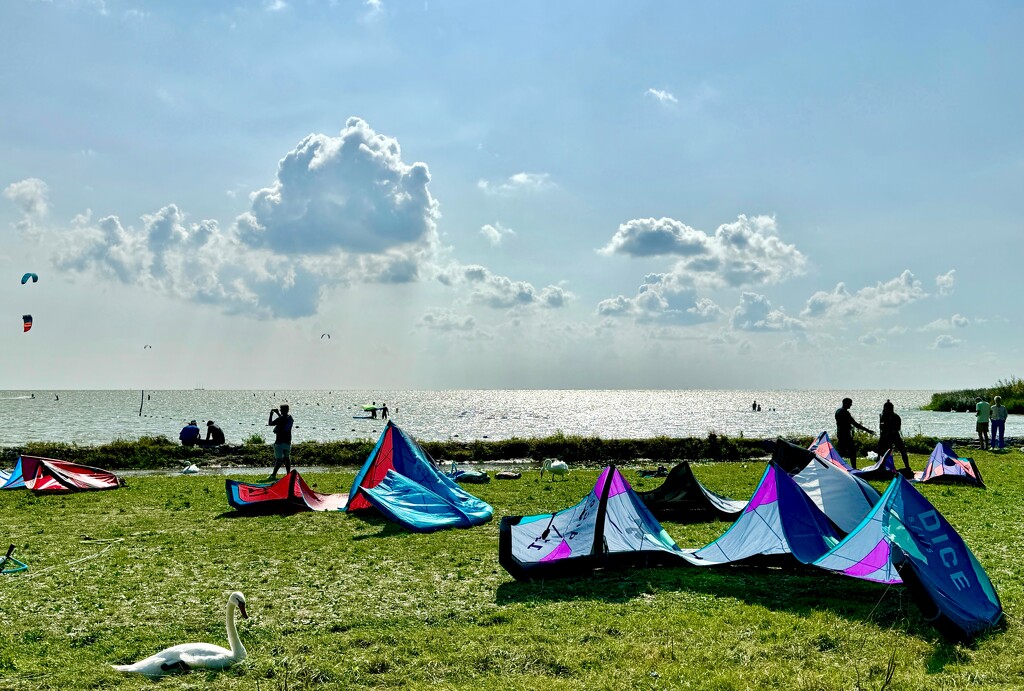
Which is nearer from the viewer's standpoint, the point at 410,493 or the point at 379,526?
the point at 379,526

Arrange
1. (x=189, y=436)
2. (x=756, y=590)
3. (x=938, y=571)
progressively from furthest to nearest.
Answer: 1. (x=189, y=436)
2. (x=756, y=590)
3. (x=938, y=571)

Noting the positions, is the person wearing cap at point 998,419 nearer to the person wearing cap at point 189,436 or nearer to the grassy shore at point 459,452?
the grassy shore at point 459,452

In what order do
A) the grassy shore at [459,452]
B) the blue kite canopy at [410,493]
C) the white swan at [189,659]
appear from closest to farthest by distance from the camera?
the white swan at [189,659]
the blue kite canopy at [410,493]
the grassy shore at [459,452]

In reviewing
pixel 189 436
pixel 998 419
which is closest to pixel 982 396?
pixel 998 419

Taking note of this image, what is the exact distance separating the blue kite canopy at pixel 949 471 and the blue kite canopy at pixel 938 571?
530 inches

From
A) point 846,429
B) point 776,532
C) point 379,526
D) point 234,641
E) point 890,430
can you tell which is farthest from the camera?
point 890,430

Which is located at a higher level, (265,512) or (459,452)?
(265,512)

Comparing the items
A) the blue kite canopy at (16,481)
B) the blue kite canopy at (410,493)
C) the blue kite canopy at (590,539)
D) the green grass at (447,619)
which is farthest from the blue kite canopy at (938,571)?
the blue kite canopy at (16,481)

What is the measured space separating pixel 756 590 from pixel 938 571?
7.54ft

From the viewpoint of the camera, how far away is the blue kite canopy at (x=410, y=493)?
14.5m

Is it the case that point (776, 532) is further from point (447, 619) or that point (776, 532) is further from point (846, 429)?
point (846, 429)

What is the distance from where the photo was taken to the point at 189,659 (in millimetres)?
6867

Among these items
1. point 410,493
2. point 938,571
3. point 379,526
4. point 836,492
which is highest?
point 836,492

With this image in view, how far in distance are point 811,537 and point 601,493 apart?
10.2 ft
